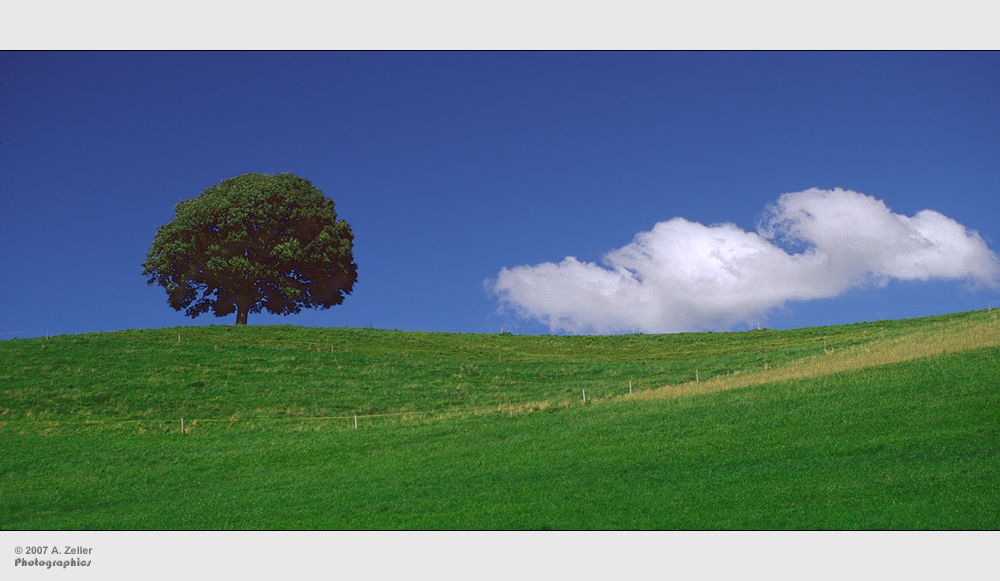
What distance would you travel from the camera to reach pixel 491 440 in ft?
79.9

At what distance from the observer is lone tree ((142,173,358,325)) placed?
5834 cm

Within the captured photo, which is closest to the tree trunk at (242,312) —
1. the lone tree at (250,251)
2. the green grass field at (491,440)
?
the lone tree at (250,251)

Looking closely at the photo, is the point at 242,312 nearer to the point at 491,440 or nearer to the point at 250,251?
the point at 250,251

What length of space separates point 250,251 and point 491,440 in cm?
4257

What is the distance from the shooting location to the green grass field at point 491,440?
568 inches

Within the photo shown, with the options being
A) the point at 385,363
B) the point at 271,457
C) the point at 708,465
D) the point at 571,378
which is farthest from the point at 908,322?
the point at 271,457

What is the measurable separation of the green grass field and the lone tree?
460 inches

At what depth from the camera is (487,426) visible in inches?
1083

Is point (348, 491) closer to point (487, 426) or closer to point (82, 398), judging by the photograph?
point (487, 426)

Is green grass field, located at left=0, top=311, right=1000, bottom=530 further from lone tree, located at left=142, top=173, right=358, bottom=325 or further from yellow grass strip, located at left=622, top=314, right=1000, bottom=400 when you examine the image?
lone tree, located at left=142, top=173, right=358, bottom=325

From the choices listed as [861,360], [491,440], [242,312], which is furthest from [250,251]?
[861,360]

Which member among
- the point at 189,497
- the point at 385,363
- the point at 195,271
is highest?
the point at 195,271

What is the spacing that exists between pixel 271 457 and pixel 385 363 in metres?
22.4

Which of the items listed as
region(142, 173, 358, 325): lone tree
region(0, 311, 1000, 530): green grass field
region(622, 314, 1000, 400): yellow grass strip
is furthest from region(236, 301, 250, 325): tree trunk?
region(622, 314, 1000, 400): yellow grass strip
